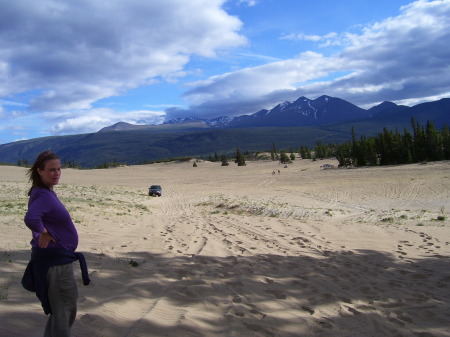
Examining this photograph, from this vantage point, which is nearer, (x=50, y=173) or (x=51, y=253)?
(x=51, y=253)

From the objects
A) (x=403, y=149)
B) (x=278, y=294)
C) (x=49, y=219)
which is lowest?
(x=403, y=149)

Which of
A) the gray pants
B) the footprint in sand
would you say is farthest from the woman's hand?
the footprint in sand

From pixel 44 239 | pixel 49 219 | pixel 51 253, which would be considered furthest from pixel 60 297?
pixel 49 219

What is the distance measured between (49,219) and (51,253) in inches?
12.8

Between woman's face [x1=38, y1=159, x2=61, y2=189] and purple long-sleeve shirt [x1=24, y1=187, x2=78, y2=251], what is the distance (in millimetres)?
88

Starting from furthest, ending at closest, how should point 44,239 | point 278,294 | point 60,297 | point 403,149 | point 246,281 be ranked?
point 403,149
point 246,281
point 278,294
point 60,297
point 44,239

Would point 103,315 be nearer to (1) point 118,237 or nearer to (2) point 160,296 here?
(2) point 160,296

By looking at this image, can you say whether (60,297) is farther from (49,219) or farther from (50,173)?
(50,173)

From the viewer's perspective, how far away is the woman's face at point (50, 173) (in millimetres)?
3294

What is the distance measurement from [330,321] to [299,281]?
1.61 metres

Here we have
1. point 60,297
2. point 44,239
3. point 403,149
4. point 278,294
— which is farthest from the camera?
point 403,149

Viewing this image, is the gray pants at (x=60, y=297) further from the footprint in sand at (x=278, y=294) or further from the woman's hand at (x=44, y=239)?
the footprint in sand at (x=278, y=294)

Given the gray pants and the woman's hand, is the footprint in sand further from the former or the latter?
the woman's hand

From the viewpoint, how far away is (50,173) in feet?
10.9
